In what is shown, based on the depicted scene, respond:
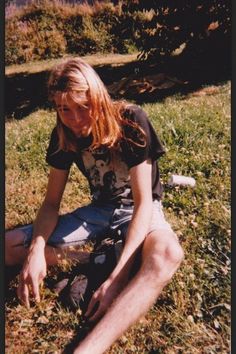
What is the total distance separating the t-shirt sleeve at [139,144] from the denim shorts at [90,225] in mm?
384

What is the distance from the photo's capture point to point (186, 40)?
443 cm

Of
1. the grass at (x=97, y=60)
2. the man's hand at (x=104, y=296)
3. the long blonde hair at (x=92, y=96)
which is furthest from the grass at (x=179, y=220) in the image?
the long blonde hair at (x=92, y=96)

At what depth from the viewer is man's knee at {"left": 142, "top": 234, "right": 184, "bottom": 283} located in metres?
2.32

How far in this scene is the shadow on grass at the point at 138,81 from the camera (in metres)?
5.01

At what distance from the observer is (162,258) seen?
2.33m

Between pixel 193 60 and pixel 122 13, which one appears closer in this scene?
pixel 122 13

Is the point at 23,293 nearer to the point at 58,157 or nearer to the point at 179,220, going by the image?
the point at 58,157

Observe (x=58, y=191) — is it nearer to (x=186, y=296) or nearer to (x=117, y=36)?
(x=186, y=296)

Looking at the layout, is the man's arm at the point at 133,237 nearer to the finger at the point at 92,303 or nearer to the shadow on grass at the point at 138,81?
the finger at the point at 92,303

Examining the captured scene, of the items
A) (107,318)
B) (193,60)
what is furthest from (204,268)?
(193,60)

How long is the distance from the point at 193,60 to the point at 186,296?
342 cm

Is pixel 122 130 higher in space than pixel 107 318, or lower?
higher

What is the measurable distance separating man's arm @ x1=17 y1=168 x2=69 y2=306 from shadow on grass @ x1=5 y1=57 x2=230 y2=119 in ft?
5.87

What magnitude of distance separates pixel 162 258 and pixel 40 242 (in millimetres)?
874
